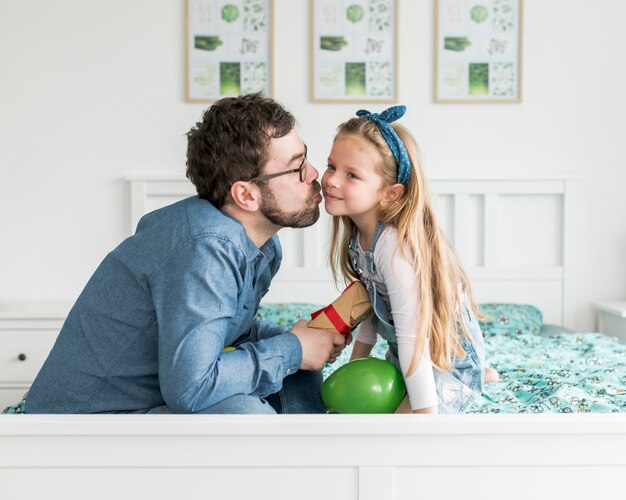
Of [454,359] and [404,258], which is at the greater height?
[404,258]

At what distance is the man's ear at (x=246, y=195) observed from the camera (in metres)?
1.55

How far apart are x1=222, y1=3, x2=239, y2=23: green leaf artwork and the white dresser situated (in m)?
1.41

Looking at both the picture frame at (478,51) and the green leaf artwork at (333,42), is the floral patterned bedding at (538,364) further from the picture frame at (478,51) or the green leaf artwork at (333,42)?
the green leaf artwork at (333,42)

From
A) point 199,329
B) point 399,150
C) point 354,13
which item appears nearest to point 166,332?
point 199,329

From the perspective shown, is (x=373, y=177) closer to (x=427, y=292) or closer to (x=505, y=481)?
(x=427, y=292)

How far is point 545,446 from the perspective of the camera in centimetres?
124

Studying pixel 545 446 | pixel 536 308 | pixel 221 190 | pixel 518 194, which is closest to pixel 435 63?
pixel 518 194

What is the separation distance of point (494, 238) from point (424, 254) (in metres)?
1.91

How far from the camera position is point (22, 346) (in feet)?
10.2

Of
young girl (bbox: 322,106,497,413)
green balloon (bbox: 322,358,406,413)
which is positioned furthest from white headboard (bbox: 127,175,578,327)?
green balloon (bbox: 322,358,406,413)

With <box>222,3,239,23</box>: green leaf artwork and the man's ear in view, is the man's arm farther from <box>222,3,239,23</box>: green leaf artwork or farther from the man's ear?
<box>222,3,239,23</box>: green leaf artwork

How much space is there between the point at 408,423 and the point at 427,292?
0.36 m

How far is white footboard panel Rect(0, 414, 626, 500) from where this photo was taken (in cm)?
123

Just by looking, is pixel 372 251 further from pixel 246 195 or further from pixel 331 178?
pixel 246 195
